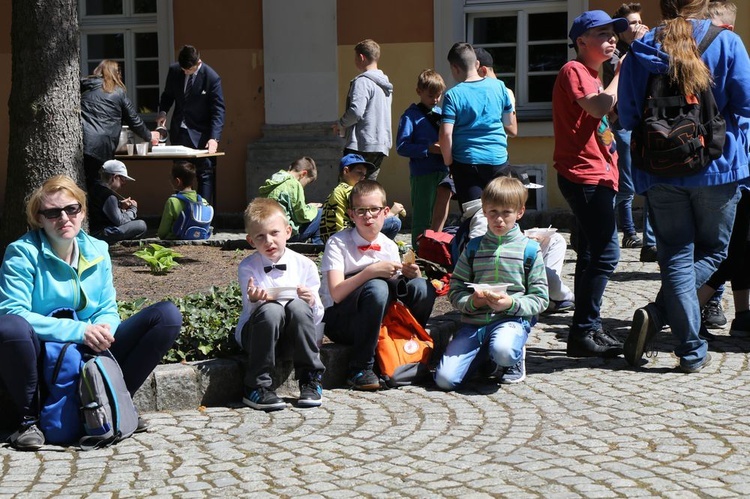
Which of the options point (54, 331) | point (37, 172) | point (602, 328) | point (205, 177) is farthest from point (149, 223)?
point (54, 331)

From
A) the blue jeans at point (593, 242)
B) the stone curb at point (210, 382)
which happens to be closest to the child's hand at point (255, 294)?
the stone curb at point (210, 382)

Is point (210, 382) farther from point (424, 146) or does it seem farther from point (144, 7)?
point (144, 7)

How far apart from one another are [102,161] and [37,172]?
3173mm

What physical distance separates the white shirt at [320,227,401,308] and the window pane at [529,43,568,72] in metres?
7.55

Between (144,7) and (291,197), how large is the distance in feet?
15.9

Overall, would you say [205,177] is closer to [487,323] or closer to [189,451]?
[487,323]

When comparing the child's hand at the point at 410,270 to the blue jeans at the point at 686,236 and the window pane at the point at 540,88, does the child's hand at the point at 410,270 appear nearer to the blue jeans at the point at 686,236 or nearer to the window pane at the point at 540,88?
the blue jeans at the point at 686,236

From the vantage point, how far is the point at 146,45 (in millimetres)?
14805

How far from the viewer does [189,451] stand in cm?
523

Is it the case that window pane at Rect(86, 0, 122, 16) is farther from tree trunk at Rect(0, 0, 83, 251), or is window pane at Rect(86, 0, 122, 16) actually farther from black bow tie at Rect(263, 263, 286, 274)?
black bow tie at Rect(263, 263, 286, 274)

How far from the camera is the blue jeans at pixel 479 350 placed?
6277 millimetres

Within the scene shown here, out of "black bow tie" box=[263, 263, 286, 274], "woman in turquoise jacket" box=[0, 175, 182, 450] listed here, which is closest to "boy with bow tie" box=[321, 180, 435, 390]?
"black bow tie" box=[263, 263, 286, 274]

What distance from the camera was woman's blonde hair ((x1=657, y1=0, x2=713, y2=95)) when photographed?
617cm

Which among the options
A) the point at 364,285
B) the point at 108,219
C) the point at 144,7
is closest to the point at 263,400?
the point at 364,285
